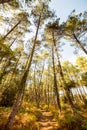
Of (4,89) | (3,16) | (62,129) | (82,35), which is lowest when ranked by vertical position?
(62,129)

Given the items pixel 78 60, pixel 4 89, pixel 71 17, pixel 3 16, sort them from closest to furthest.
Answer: pixel 3 16, pixel 71 17, pixel 4 89, pixel 78 60

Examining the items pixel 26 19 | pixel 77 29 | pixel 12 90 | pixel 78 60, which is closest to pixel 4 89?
pixel 12 90

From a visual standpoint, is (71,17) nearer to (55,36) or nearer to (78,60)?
(55,36)

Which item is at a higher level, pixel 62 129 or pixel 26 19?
pixel 26 19

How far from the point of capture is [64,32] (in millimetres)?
19156

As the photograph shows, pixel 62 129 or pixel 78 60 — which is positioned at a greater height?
pixel 78 60

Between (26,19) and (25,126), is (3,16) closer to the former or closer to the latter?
(26,19)

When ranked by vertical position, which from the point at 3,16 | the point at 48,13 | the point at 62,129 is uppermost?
Result: the point at 48,13

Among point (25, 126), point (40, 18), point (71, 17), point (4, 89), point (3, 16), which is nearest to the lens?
point (25, 126)

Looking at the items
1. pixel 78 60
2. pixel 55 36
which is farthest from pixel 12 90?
pixel 78 60

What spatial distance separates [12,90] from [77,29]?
39.6ft

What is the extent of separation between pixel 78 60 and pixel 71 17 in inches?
478

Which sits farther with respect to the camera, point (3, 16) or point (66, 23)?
point (66, 23)

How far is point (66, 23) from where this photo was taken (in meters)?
18.2
